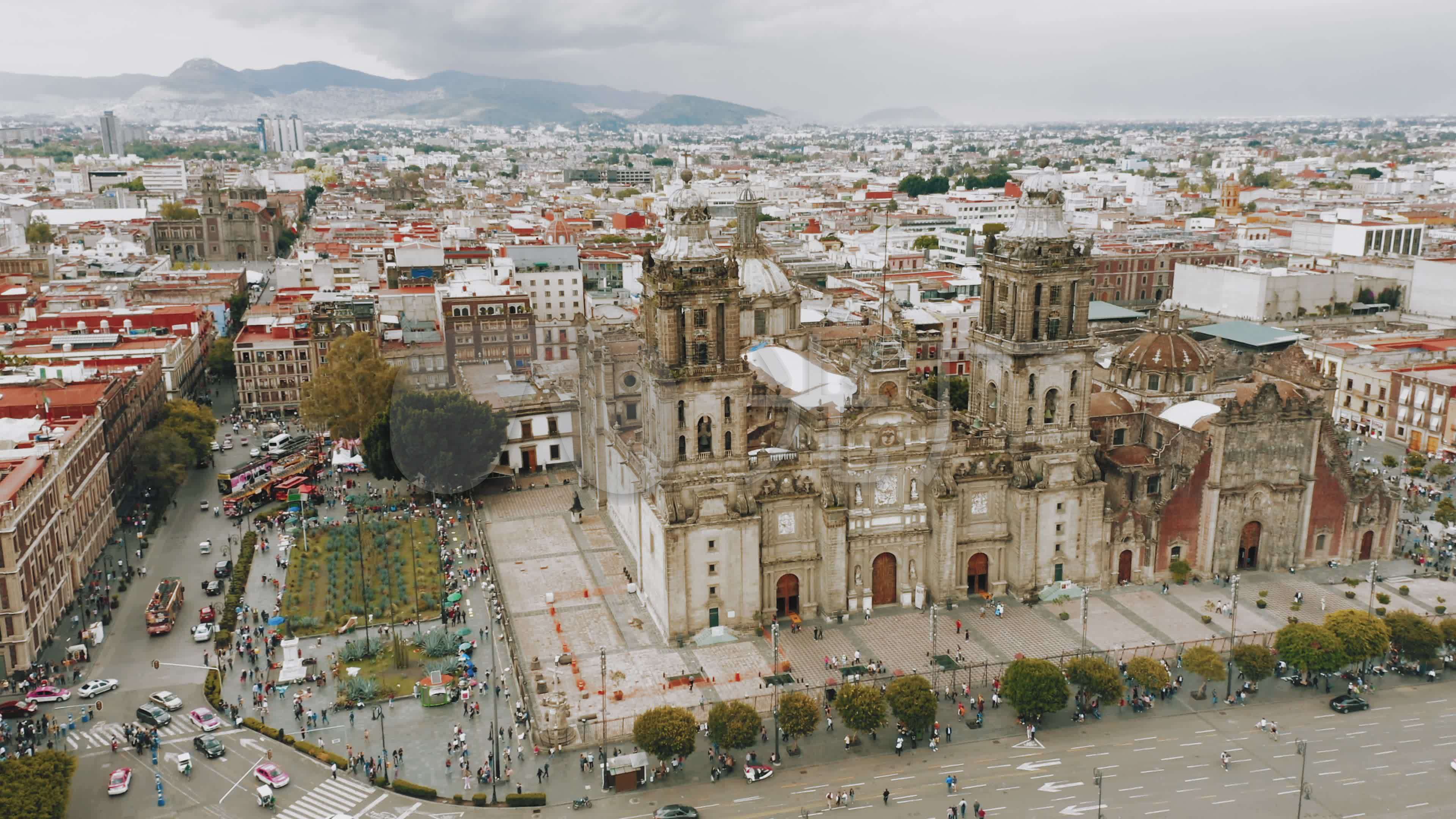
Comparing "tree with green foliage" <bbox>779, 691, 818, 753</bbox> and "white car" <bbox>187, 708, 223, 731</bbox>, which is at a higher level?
"tree with green foliage" <bbox>779, 691, 818, 753</bbox>

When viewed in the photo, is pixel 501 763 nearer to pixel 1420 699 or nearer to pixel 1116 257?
pixel 1420 699

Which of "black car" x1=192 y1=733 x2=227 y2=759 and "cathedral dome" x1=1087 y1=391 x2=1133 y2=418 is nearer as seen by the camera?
"black car" x1=192 y1=733 x2=227 y2=759

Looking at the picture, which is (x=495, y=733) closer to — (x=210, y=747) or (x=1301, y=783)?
(x=210, y=747)

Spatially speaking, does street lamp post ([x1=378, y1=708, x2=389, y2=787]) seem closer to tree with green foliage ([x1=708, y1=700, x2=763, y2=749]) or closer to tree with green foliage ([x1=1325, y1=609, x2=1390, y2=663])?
tree with green foliage ([x1=708, y1=700, x2=763, y2=749])

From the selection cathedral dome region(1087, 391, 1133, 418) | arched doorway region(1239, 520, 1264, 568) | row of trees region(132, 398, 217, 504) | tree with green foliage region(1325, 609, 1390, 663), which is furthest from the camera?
row of trees region(132, 398, 217, 504)

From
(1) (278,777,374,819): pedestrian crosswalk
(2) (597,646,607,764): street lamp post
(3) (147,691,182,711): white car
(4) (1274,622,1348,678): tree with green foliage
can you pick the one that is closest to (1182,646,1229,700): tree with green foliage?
(4) (1274,622,1348,678): tree with green foliage

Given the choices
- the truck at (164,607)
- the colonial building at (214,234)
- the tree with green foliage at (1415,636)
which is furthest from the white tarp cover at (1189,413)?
the colonial building at (214,234)
